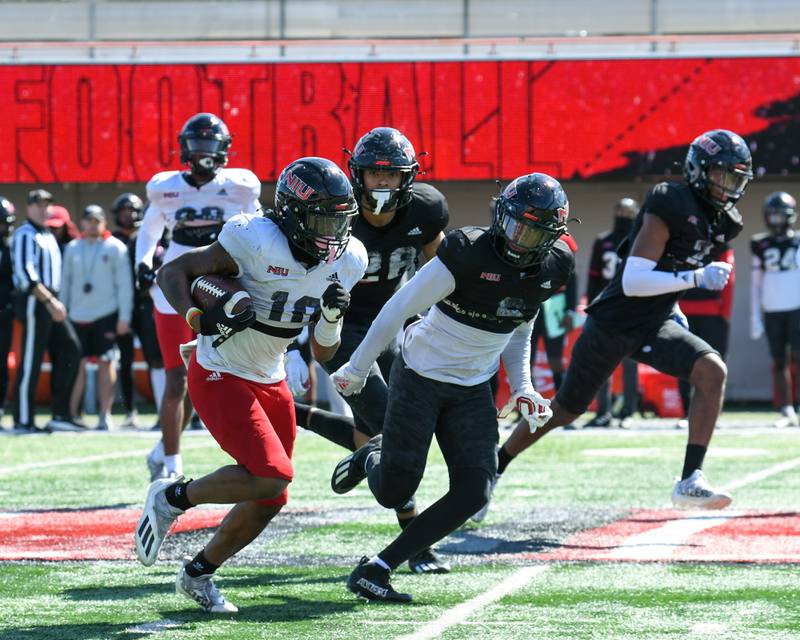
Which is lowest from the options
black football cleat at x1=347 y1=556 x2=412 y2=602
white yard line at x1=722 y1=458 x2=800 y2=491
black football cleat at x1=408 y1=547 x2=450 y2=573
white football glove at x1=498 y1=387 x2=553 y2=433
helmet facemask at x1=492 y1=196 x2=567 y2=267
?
white yard line at x1=722 y1=458 x2=800 y2=491

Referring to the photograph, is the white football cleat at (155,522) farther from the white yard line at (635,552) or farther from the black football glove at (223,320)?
the white yard line at (635,552)

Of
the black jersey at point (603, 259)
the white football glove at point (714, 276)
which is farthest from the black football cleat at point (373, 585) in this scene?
the black jersey at point (603, 259)

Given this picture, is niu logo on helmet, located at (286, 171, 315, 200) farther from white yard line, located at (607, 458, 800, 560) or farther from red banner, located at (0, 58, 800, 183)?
red banner, located at (0, 58, 800, 183)

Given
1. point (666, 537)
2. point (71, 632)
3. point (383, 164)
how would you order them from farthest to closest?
Result: point (666, 537) → point (383, 164) → point (71, 632)

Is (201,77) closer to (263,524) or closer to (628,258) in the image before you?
(628,258)

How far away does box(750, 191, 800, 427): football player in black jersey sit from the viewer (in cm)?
1350

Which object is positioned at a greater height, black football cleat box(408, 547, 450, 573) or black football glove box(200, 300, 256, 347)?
black football glove box(200, 300, 256, 347)

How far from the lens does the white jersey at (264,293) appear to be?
5.09 meters

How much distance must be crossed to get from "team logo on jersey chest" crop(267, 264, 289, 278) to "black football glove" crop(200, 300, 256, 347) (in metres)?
0.25

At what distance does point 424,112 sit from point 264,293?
11.6m

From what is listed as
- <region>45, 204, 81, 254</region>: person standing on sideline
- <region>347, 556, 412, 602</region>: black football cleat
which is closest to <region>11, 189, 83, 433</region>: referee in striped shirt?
<region>45, 204, 81, 254</region>: person standing on sideline

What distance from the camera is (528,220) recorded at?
16.8 ft

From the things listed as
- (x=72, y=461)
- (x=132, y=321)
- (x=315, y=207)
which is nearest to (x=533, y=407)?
(x=315, y=207)

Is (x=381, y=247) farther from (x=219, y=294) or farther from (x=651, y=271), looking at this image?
(x=219, y=294)
